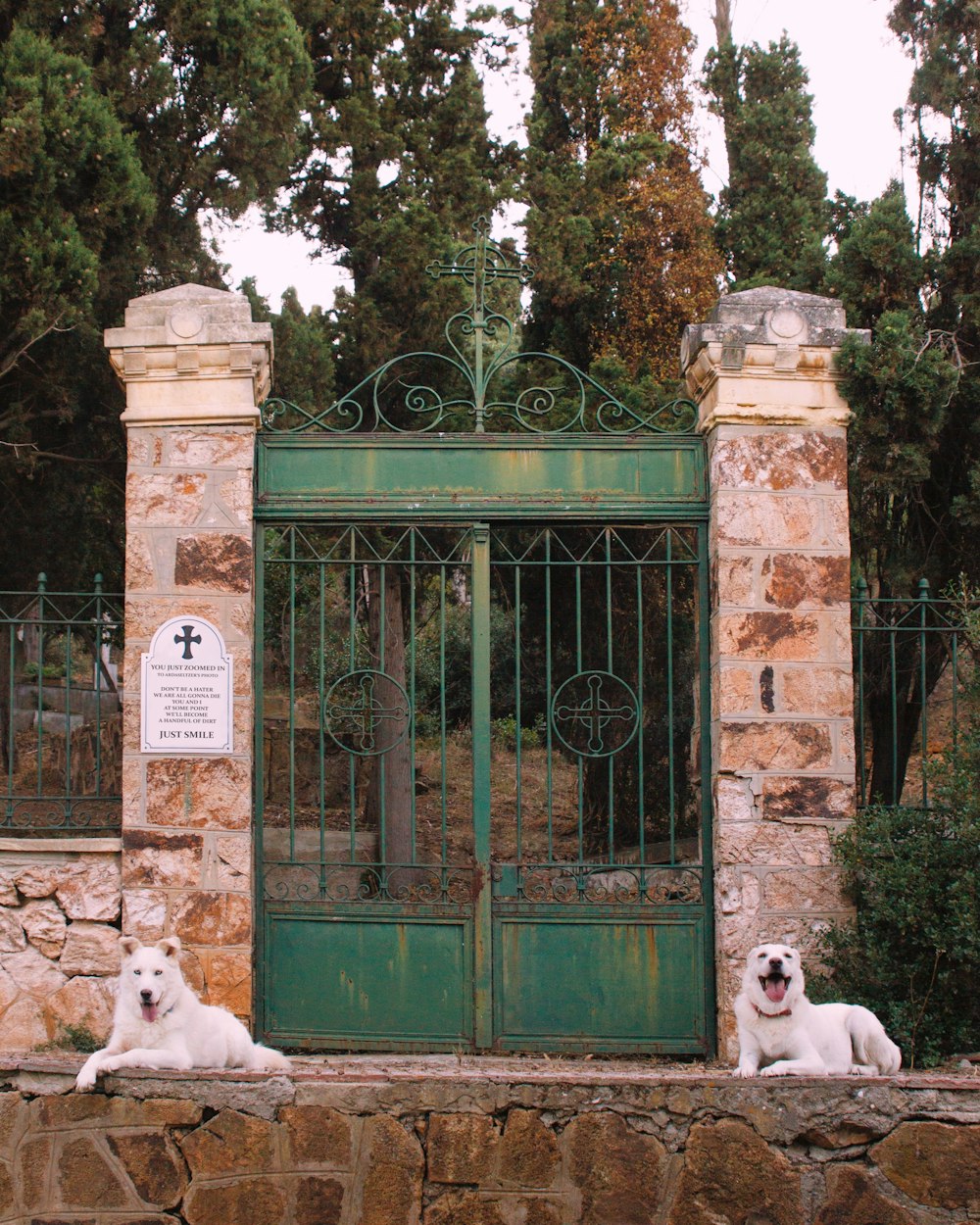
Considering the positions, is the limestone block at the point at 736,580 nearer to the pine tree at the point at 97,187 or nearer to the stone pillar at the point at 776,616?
the stone pillar at the point at 776,616

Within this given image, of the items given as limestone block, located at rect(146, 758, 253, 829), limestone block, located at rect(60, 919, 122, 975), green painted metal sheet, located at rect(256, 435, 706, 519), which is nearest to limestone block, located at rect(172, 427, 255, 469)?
green painted metal sheet, located at rect(256, 435, 706, 519)

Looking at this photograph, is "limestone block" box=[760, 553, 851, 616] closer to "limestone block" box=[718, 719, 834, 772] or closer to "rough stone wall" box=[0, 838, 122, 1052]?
"limestone block" box=[718, 719, 834, 772]

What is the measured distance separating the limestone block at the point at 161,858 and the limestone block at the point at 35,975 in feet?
1.79

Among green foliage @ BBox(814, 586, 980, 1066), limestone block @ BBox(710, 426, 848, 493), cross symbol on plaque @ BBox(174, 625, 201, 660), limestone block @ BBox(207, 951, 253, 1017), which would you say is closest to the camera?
green foliage @ BBox(814, 586, 980, 1066)

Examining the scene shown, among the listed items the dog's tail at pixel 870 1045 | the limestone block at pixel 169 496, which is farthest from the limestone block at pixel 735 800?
the limestone block at pixel 169 496

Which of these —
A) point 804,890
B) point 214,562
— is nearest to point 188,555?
point 214,562

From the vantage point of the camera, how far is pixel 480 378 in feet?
20.5

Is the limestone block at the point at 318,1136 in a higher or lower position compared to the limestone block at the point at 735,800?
lower

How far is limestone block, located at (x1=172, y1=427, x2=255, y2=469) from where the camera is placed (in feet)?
19.7

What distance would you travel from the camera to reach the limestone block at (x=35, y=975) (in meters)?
5.82

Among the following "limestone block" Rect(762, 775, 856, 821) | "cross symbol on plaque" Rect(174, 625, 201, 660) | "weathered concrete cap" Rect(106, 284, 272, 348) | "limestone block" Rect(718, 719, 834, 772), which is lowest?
"limestone block" Rect(762, 775, 856, 821)

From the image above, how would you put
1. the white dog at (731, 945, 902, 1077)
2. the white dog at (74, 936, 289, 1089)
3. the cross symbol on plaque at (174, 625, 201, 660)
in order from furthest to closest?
the cross symbol on plaque at (174, 625, 201, 660) → the white dog at (731, 945, 902, 1077) → the white dog at (74, 936, 289, 1089)

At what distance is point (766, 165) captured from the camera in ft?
38.9

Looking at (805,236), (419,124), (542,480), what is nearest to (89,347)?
(419,124)
